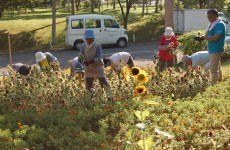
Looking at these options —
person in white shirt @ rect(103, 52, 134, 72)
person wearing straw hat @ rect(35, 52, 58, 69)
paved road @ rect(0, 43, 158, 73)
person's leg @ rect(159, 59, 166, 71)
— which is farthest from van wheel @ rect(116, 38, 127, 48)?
person wearing straw hat @ rect(35, 52, 58, 69)

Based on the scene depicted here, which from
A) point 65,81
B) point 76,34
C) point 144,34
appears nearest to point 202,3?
point 144,34

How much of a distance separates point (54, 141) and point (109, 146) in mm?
771

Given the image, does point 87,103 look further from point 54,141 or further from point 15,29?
point 15,29

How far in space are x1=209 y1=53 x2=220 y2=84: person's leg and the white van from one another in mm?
12695

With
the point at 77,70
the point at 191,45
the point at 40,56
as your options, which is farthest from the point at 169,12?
the point at 40,56

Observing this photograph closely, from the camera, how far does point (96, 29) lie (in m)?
20.4

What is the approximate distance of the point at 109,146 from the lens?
5.23 metres

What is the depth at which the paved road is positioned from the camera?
16844 mm

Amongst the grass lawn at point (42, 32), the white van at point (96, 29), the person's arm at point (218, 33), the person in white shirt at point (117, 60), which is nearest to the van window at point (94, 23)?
the white van at point (96, 29)

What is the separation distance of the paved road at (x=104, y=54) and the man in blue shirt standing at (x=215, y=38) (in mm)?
7859

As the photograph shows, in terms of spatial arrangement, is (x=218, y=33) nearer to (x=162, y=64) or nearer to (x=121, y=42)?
(x=162, y=64)

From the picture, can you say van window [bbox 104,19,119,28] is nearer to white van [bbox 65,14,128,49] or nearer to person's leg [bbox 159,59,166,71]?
white van [bbox 65,14,128,49]

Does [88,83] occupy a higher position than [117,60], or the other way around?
[117,60]

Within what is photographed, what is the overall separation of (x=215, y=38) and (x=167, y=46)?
183cm
